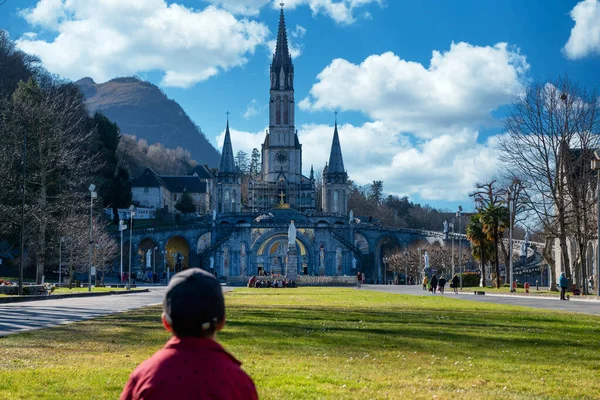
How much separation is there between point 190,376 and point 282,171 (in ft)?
464

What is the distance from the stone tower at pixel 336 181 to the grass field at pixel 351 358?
119711 mm

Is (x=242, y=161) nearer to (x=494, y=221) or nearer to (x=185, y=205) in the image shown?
(x=185, y=205)

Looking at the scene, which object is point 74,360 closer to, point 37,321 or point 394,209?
point 37,321

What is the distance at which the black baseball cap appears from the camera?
353 cm

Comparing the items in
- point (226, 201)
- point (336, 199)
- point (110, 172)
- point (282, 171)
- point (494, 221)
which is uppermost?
point (282, 171)

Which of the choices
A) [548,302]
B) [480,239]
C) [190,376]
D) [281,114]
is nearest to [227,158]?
[281,114]

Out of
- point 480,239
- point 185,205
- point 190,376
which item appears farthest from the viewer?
point 185,205

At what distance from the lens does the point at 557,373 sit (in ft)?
29.6

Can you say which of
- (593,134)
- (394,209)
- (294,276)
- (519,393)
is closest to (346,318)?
(519,393)

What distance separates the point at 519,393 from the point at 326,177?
130090mm

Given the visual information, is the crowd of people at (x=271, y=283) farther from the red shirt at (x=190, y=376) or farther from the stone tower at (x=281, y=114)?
the stone tower at (x=281, y=114)

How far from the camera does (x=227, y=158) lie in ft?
444

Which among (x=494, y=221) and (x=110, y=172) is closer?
(x=494, y=221)

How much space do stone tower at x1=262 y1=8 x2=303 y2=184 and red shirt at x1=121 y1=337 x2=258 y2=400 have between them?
14294 centimetres
